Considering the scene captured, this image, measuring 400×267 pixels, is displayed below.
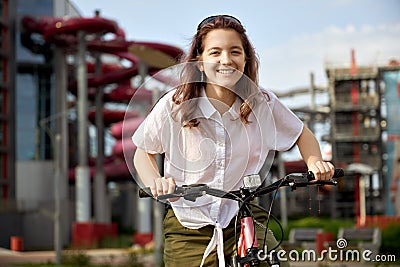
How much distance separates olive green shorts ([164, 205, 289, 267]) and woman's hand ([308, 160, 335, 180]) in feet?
0.85

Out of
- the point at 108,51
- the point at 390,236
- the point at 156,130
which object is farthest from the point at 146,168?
the point at 108,51

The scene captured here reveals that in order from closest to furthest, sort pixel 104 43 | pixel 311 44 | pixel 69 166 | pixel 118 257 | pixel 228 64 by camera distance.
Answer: pixel 228 64, pixel 311 44, pixel 118 257, pixel 104 43, pixel 69 166

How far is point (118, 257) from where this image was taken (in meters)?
14.2

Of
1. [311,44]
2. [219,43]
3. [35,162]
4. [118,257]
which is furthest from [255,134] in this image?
[35,162]

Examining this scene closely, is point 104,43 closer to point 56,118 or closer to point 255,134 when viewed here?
point 56,118

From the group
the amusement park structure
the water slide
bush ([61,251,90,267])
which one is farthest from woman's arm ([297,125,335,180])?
the amusement park structure

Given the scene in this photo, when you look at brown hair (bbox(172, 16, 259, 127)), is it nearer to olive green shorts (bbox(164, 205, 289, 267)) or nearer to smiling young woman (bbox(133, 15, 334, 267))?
smiling young woman (bbox(133, 15, 334, 267))

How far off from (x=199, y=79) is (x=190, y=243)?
0.47m

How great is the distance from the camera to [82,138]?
20562 mm

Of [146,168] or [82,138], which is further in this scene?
[82,138]

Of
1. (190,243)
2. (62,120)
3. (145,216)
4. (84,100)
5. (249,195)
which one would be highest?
(84,100)

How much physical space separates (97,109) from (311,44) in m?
15.9

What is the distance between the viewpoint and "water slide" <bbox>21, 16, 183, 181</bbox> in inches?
634

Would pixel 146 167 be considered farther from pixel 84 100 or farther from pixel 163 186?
pixel 84 100
